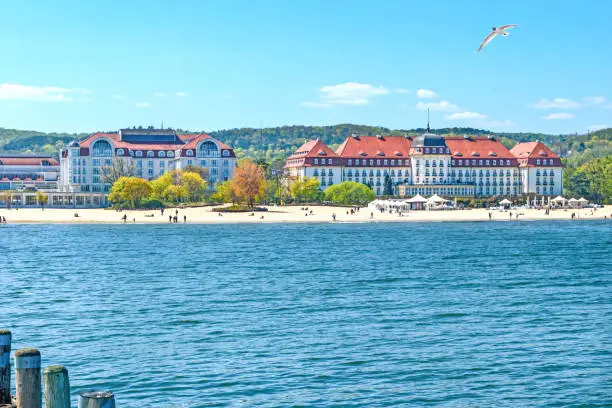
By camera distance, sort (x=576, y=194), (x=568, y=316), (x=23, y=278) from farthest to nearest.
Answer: (x=576, y=194) < (x=23, y=278) < (x=568, y=316)

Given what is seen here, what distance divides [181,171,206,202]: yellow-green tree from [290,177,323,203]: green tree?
17.0 m

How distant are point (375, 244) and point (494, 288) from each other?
135 feet

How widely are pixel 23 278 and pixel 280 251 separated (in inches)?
1136

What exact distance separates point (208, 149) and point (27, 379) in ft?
591

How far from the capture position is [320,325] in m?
38.6

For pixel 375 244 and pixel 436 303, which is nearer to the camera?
pixel 436 303

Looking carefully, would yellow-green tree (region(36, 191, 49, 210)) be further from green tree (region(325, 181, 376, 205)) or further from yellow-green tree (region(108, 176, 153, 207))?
green tree (region(325, 181, 376, 205))

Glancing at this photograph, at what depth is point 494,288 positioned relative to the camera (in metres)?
52.7

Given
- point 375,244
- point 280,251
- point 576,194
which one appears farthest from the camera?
point 576,194

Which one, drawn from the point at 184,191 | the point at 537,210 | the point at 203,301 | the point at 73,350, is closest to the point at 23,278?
the point at 203,301

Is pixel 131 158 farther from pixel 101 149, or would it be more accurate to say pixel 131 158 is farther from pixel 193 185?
pixel 193 185

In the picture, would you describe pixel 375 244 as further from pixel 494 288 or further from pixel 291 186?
pixel 291 186

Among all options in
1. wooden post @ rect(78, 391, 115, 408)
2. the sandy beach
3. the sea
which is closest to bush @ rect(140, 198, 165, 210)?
the sandy beach

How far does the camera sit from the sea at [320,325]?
28.0 m
